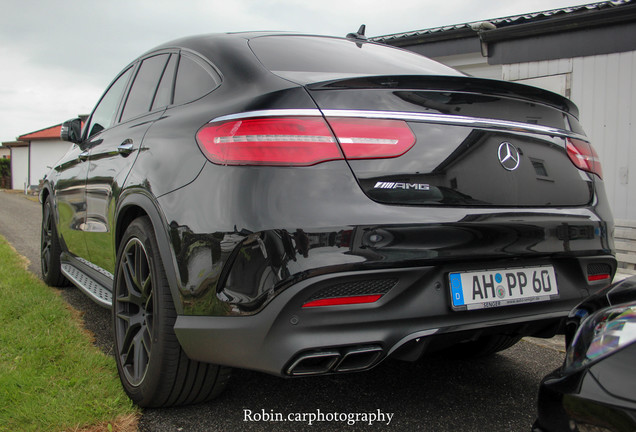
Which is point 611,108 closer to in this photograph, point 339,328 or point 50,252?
point 339,328

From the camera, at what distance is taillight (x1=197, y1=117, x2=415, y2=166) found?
5.59ft

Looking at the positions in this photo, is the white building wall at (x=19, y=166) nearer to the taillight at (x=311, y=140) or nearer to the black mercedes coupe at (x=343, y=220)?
the black mercedes coupe at (x=343, y=220)

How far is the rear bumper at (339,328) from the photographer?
1.65 metres

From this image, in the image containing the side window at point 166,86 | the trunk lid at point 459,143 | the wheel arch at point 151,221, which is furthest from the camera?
the side window at point 166,86

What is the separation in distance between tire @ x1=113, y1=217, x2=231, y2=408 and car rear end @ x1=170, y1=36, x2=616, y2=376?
0.17m

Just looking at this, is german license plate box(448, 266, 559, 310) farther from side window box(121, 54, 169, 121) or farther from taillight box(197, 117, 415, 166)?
side window box(121, 54, 169, 121)

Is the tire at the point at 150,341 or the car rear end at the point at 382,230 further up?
the car rear end at the point at 382,230

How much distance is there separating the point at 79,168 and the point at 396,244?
2.63 meters

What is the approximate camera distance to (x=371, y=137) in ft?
5.70

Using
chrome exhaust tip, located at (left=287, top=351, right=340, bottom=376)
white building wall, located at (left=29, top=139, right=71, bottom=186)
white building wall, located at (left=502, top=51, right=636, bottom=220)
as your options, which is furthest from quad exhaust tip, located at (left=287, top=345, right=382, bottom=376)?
white building wall, located at (left=29, top=139, right=71, bottom=186)

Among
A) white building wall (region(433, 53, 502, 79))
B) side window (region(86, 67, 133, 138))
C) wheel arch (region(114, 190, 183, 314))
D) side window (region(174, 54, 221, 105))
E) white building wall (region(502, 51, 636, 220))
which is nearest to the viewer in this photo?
wheel arch (region(114, 190, 183, 314))

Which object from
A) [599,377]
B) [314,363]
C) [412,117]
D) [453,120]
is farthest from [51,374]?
[599,377]

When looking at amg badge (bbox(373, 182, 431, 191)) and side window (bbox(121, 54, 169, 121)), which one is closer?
amg badge (bbox(373, 182, 431, 191))

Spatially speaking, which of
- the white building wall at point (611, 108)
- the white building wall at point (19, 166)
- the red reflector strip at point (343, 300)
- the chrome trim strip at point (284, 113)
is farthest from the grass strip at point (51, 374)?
the white building wall at point (19, 166)
